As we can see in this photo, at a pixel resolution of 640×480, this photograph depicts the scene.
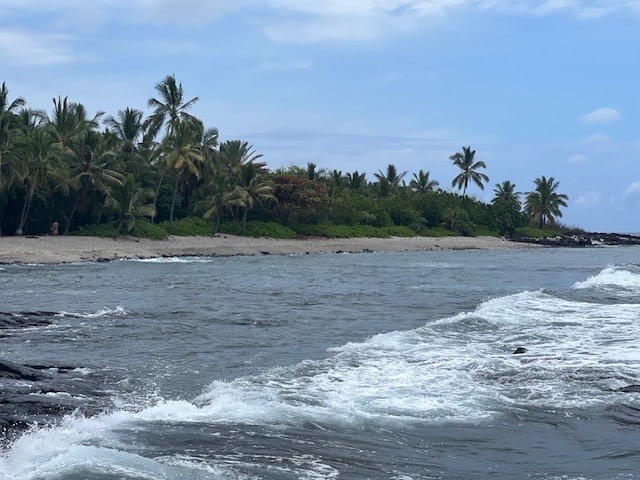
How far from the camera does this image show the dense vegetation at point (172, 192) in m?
41.8

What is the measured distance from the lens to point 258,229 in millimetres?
55000

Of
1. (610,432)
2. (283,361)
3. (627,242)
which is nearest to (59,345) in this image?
(283,361)

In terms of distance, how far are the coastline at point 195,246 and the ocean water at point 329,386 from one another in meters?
15.2

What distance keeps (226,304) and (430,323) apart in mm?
6236

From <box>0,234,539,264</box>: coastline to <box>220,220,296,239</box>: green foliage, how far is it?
33.4 inches

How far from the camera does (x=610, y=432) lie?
7.85 metres

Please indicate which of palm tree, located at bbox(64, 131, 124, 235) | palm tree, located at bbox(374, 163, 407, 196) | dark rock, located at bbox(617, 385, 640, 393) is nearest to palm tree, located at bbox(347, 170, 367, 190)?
palm tree, located at bbox(374, 163, 407, 196)

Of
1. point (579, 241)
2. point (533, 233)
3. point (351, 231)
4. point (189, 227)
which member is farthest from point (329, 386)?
point (533, 233)

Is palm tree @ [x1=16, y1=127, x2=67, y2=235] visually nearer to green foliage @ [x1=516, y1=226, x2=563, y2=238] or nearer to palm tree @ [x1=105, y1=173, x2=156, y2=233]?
palm tree @ [x1=105, y1=173, x2=156, y2=233]

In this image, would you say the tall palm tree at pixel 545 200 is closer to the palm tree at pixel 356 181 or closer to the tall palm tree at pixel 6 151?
the palm tree at pixel 356 181

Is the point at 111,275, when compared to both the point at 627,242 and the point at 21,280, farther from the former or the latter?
the point at 627,242

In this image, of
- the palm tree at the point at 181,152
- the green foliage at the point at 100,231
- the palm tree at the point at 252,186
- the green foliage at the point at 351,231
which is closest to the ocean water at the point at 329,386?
the green foliage at the point at 100,231

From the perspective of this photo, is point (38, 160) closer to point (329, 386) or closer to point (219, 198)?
point (219, 198)

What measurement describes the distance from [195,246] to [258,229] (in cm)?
824
